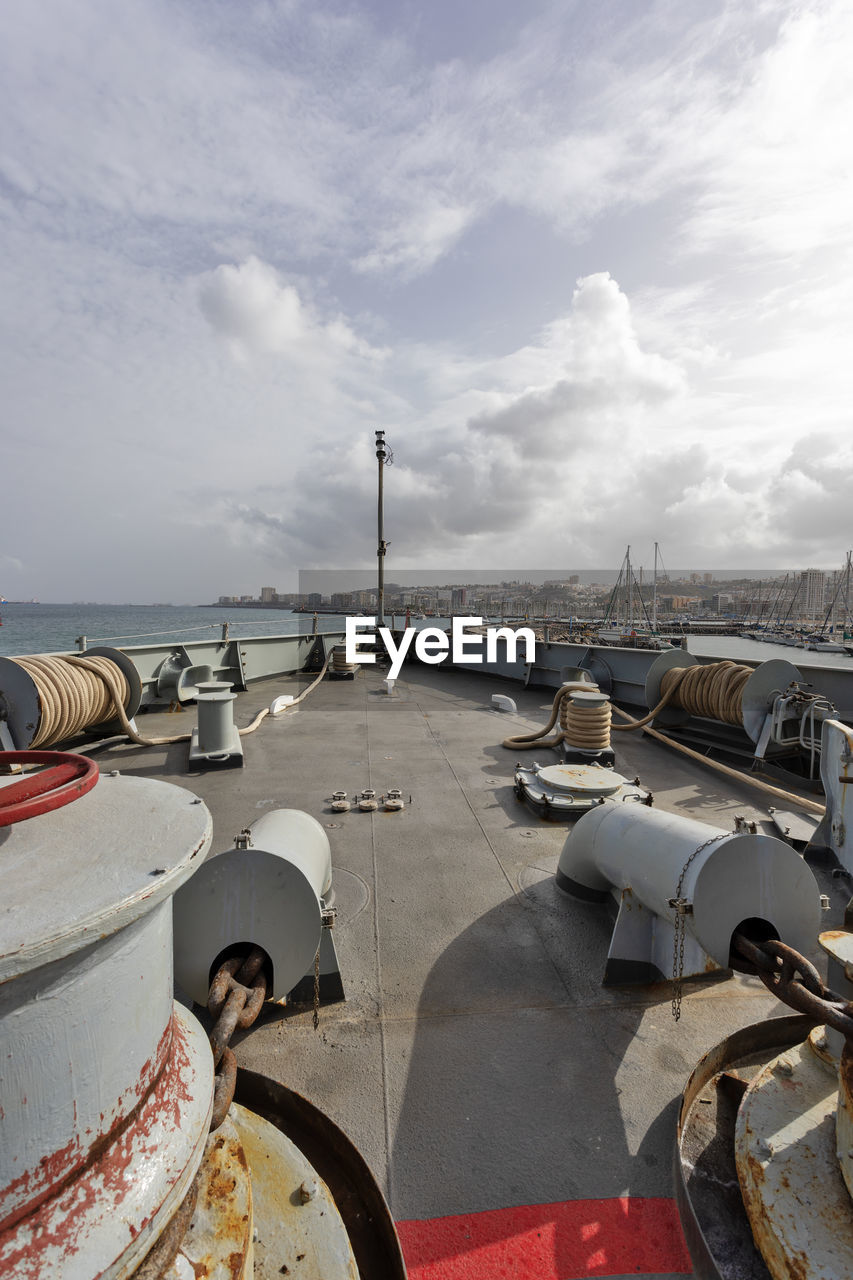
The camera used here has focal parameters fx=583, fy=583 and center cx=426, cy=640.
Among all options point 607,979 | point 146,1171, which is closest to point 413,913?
point 607,979

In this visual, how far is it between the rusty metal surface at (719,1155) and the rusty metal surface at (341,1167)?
88 centimetres

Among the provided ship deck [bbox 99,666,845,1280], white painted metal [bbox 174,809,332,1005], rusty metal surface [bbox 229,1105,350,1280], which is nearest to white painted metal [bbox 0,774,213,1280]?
rusty metal surface [bbox 229,1105,350,1280]

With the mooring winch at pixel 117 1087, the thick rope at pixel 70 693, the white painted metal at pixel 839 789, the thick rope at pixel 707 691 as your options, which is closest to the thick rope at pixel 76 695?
the thick rope at pixel 70 693

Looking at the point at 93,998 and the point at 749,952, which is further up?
the point at 93,998

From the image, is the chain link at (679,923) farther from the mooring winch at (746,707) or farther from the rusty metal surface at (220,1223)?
the mooring winch at (746,707)

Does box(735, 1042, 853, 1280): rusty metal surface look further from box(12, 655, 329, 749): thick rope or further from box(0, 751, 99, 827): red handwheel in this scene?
box(12, 655, 329, 749): thick rope

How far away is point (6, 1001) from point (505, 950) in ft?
9.14

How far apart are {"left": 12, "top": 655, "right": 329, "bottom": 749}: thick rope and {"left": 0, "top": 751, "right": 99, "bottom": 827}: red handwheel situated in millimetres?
5213

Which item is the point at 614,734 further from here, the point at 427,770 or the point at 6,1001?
the point at 6,1001

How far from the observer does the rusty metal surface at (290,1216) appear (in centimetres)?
145

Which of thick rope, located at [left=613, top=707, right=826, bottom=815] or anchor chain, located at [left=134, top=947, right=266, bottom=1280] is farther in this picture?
thick rope, located at [left=613, top=707, right=826, bottom=815]

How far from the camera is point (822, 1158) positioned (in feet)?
5.59

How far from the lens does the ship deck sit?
1.84m

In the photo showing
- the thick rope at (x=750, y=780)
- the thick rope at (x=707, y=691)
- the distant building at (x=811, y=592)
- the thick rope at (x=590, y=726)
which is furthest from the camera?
the distant building at (x=811, y=592)
